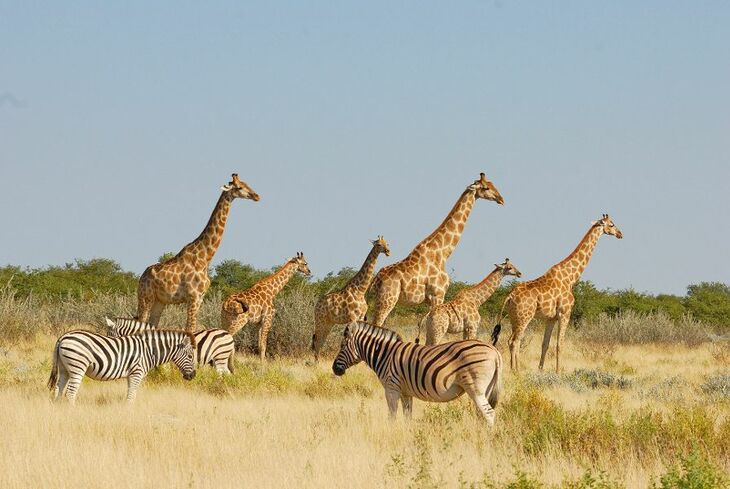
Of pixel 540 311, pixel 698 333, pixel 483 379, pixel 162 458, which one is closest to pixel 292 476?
pixel 162 458

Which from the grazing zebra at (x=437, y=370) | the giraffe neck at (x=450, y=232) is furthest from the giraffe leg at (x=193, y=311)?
the grazing zebra at (x=437, y=370)

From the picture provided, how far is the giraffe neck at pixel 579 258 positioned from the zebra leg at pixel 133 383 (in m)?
9.67

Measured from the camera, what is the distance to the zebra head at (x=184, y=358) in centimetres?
1388

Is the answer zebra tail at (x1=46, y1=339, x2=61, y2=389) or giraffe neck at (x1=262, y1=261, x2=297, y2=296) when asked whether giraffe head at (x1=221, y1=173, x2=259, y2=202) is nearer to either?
giraffe neck at (x1=262, y1=261, x2=297, y2=296)

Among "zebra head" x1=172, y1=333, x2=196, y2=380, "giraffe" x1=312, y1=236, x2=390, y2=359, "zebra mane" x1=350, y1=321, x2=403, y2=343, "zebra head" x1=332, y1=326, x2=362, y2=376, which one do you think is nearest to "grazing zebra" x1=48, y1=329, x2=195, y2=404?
"zebra head" x1=172, y1=333, x2=196, y2=380

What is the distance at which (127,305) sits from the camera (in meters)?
22.9

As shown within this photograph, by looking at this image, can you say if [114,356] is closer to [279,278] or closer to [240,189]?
[240,189]

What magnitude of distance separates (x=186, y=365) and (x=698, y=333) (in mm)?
19218

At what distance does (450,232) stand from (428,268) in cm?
80

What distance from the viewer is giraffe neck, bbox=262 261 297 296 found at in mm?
20422

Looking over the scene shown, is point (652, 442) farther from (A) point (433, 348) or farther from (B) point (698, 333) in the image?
(B) point (698, 333)

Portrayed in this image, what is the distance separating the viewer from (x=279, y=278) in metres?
20.7

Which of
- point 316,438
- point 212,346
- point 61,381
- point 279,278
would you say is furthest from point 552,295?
point 316,438

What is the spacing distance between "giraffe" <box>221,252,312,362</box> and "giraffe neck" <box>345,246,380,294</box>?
182 centimetres
